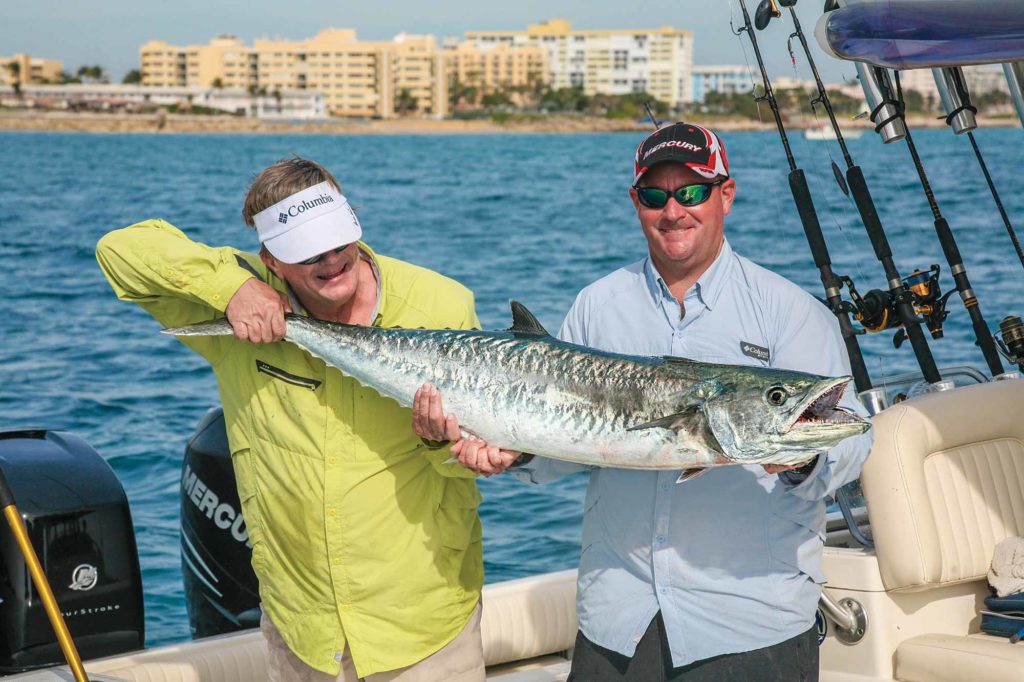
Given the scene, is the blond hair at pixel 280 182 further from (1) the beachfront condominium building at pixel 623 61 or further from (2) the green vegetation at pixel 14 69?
(2) the green vegetation at pixel 14 69

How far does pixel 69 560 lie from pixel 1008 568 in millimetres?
3269

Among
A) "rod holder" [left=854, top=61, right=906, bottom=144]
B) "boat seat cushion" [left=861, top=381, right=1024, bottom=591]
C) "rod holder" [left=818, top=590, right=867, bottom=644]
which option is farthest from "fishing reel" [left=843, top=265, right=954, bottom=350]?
"rod holder" [left=818, top=590, right=867, bottom=644]

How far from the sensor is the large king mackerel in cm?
261

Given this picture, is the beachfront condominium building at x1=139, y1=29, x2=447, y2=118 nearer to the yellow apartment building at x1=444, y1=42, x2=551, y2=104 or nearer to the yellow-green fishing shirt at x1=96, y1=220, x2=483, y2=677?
the yellow apartment building at x1=444, y1=42, x2=551, y2=104

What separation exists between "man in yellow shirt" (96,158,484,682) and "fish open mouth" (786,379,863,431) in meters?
0.83

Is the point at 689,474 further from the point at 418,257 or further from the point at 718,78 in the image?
the point at 718,78

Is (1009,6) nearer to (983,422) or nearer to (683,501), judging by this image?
(683,501)

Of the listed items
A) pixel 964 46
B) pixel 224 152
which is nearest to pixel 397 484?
pixel 964 46

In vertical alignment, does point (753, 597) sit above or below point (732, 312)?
below

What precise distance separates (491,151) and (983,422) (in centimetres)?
8333

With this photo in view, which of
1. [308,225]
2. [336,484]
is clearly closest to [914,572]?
[336,484]

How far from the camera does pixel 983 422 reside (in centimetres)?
452

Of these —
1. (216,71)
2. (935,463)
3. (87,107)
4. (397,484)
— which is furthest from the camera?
(216,71)

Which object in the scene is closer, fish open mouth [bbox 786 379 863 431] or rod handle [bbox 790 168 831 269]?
fish open mouth [bbox 786 379 863 431]
